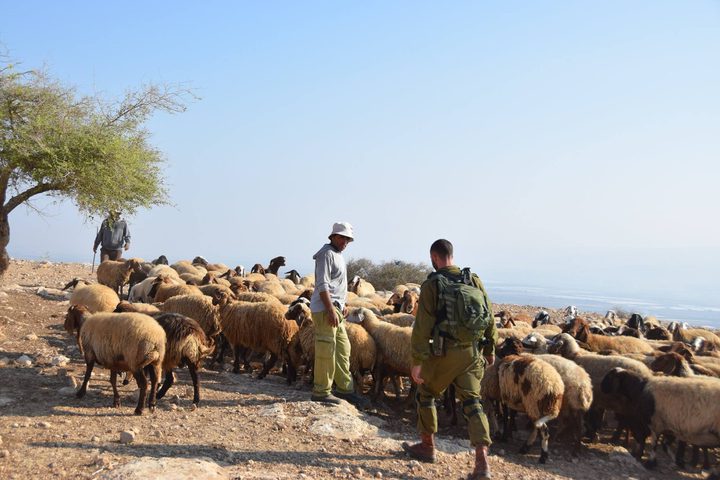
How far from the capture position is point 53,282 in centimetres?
2011

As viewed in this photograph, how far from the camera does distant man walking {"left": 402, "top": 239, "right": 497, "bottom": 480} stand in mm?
5648

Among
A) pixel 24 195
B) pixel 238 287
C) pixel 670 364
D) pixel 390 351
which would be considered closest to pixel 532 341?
pixel 670 364

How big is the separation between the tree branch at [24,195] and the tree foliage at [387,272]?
59.6ft

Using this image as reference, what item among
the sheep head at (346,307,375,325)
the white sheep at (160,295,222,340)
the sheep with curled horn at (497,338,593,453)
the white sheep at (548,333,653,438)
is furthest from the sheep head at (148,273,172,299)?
the sheep with curled horn at (497,338,593,453)

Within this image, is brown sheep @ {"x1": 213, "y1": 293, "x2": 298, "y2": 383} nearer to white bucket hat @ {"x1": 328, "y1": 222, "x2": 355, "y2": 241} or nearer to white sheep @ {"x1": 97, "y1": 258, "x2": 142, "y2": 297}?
white bucket hat @ {"x1": 328, "y1": 222, "x2": 355, "y2": 241}

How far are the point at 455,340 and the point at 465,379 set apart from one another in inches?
16.2

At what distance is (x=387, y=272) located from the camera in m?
30.5

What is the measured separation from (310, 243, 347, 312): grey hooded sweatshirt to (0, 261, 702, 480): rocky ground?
4.24ft

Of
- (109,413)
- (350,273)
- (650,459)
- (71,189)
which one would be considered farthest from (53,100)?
(350,273)

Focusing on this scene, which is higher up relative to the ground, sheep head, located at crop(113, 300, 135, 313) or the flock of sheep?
sheep head, located at crop(113, 300, 135, 313)

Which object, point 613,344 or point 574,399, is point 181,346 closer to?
point 574,399

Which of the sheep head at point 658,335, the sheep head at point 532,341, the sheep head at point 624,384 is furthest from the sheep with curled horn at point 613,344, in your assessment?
the sheep head at point 658,335

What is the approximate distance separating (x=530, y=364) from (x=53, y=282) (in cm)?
1743

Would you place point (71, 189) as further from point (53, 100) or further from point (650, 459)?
point (650, 459)
